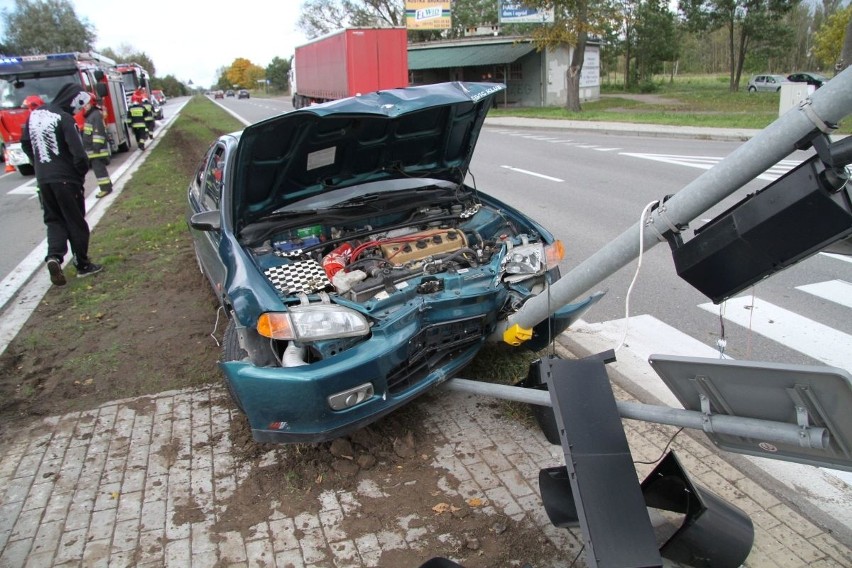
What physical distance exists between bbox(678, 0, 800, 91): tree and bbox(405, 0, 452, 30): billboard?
15350 mm

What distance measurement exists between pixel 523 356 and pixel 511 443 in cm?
99

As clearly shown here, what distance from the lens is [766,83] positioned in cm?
3997

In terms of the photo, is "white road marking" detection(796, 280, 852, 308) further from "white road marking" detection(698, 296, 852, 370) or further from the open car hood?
the open car hood

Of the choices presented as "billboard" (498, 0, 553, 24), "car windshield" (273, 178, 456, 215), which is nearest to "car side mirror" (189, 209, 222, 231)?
"car windshield" (273, 178, 456, 215)

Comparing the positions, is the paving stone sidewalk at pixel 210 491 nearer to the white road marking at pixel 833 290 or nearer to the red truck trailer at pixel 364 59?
the white road marking at pixel 833 290

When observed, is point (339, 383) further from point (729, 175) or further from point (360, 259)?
point (729, 175)

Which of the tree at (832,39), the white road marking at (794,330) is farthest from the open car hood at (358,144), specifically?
the tree at (832,39)

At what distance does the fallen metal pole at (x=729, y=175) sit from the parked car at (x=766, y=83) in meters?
42.1

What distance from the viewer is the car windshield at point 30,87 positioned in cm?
1603

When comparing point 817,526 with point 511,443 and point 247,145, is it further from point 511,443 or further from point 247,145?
point 247,145

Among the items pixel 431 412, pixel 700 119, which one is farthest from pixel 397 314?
pixel 700 119

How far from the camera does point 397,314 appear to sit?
3396 mm

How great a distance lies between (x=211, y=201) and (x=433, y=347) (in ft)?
9.80

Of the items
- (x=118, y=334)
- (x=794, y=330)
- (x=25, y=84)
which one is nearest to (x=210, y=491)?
(x=118, y=334)
